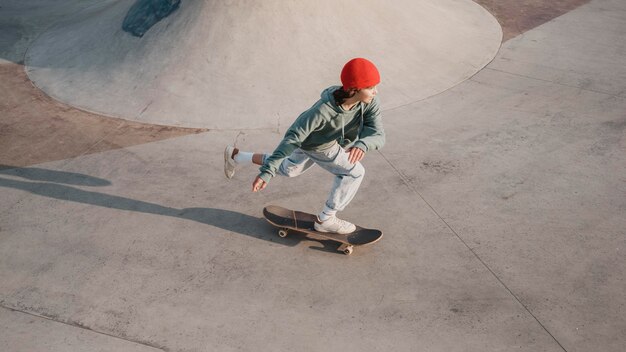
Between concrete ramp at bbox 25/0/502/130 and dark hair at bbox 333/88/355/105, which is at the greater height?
dark hair at bbox 333/88/355/105

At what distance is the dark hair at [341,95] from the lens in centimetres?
557

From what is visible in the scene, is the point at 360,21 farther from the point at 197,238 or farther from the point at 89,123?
the point at 197,238

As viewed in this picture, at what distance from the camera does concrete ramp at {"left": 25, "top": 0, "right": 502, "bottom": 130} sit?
9.57 meters

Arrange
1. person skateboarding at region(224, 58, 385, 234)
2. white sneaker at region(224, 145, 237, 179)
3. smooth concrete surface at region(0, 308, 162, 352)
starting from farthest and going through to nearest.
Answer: white sneaker at region(224, 145, 237, 179) < person skateboarding at region(224, 58, 385, 234) < smooth concrete surface at region(0, 308, 162, 352)

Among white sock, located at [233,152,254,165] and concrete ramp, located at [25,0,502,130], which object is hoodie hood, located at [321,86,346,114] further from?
concrete ramp, located at [25,0,502,130]

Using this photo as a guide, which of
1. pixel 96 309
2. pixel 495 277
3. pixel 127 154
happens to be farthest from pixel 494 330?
pixel 127 154

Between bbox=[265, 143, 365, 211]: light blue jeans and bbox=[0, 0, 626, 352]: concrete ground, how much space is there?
28.7 inches

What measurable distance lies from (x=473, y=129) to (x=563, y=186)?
1.79m

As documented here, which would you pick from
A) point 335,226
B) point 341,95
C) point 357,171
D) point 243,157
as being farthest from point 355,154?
point 243,157

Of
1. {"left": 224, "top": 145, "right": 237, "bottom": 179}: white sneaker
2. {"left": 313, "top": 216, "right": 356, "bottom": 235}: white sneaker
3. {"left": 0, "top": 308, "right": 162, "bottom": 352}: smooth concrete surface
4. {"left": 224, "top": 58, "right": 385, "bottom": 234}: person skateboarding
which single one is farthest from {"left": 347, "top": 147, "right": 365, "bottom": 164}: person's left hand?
{"left": 0, "top": 308, "right": 162, "bottom": 352}: smooth concrete surface

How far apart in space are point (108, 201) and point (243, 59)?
3.85m

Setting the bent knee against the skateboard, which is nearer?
the bent knee

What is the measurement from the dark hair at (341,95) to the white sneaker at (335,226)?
4.64ft

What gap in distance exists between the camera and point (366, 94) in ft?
18.3
